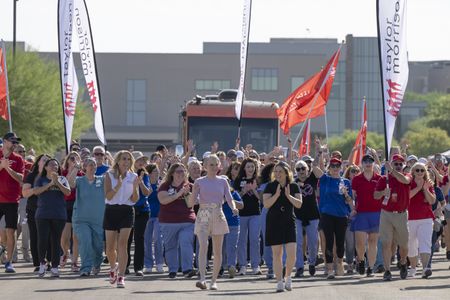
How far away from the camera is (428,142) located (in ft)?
395

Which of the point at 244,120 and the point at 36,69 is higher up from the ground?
the point at 36,69

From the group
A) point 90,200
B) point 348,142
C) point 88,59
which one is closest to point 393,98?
point 90,200

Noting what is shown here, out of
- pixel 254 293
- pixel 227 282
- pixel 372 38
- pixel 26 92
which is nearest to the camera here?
pixel 254 293

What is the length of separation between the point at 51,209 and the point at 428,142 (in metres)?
100

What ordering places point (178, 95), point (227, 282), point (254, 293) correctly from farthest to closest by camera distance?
point (178, 95) → point (227, 282) → point (254, 293)

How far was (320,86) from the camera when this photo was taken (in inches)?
1198

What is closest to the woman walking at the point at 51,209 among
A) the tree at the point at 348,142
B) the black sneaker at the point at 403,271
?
the black sneaker at the point at 403,271

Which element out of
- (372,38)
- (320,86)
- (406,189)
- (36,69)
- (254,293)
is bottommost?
(254,293)

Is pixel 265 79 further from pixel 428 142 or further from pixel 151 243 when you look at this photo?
pixel 151 243

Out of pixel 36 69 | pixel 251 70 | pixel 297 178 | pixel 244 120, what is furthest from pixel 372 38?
pixel 297 178

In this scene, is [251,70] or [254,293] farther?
[251,70]

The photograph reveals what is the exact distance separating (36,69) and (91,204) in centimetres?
4250

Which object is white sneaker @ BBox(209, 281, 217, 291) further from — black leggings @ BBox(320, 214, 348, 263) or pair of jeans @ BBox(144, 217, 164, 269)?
pair of jeans @ BBox(144, 217, 164, 269)

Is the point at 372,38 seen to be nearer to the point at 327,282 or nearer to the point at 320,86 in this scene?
the point at 320,86
